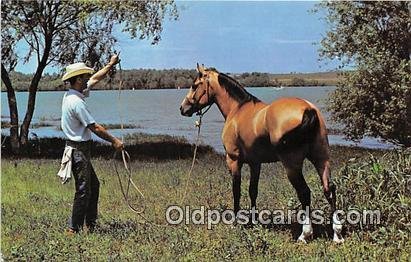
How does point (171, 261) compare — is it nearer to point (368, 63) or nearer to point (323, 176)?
point (323, 176)

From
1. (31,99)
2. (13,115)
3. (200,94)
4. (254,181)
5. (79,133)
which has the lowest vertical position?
(254,181)

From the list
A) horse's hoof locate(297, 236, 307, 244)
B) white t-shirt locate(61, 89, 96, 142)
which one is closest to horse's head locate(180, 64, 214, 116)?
white t-shirt locate(61, 89, 96, 142)

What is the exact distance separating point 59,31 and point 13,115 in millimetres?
1389

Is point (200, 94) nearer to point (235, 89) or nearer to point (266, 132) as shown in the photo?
point (235, 89)

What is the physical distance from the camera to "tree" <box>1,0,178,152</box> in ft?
27.1

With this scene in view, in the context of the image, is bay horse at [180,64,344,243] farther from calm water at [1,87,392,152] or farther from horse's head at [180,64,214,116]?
calm water at [1,87,392,152]

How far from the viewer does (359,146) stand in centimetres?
734

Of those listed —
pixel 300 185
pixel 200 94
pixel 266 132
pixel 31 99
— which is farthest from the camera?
pixel 31 99

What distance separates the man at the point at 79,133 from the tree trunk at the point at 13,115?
2.91 m

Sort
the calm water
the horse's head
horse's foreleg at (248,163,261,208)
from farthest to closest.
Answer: the calm water, the horse's head, horse's foreleg at (248,163,261,208)

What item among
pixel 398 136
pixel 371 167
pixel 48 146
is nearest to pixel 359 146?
pixel 398 136

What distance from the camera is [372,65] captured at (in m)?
8.03

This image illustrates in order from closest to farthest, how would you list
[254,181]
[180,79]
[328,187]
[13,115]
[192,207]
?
[328,187], [254,181], [192,207], [180,79], [13,115]

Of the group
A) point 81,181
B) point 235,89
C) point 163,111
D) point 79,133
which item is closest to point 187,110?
point 235,89
